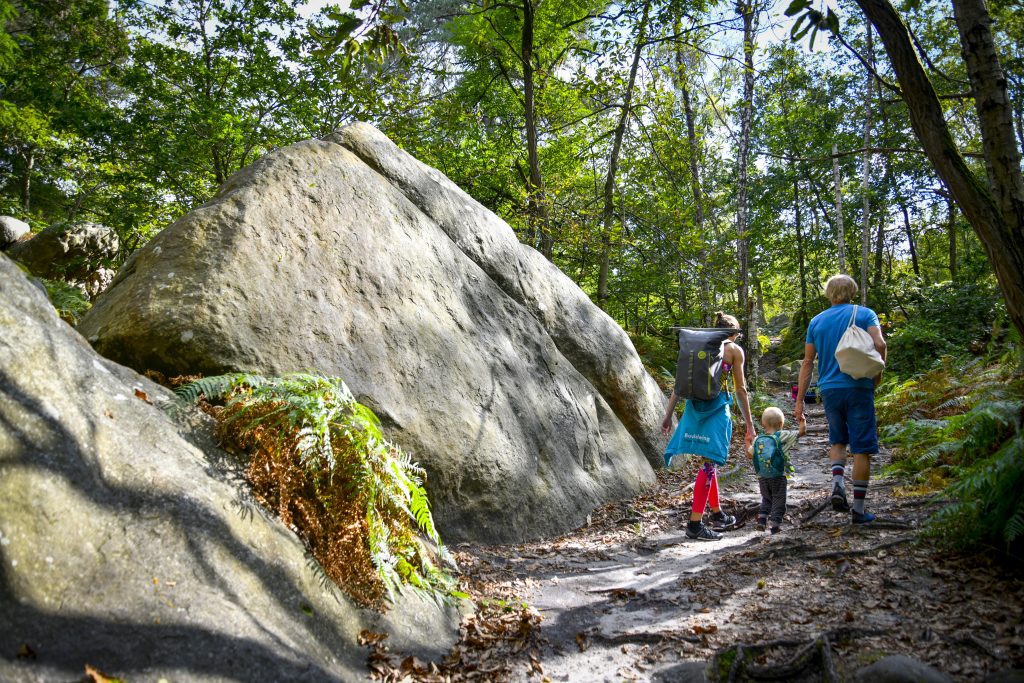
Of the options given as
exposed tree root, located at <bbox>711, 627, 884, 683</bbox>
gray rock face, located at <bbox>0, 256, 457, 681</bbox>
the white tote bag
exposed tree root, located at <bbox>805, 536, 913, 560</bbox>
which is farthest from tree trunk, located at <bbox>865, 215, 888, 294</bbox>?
gray rock face, located at <bbox>0, 256, 457, 681</bbox>

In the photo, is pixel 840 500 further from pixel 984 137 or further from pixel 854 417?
pixel 984 137

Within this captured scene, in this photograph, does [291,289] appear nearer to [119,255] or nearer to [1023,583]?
[1023,583]

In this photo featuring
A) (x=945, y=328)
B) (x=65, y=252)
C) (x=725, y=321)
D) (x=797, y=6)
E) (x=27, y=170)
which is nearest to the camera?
(x=797, y=6)

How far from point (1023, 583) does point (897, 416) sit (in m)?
8.02

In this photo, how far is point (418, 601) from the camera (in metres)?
3.73

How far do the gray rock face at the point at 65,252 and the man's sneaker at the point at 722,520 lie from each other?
12641 mm

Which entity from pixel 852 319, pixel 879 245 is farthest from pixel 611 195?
pixel 879 245

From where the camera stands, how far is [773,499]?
20.0ft

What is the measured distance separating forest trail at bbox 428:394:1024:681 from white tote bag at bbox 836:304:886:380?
1.33 metres

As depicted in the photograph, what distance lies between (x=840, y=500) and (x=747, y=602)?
238 centimetres

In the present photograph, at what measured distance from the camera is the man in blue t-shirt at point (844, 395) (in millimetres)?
5453

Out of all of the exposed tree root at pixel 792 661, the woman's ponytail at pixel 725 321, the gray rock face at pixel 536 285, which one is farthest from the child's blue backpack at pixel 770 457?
the gray rock face at pixel 536 285

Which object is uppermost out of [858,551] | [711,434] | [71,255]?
[71,255]

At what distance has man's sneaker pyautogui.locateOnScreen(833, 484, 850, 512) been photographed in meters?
5.82
